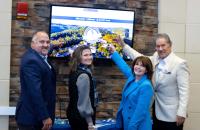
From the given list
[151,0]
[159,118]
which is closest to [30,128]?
[159,118]

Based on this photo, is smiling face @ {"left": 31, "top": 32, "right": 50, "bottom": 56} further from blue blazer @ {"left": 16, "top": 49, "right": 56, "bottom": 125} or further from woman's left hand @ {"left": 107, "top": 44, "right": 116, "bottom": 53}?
woman's left hand @ {"left": 107, "top": 44, "right": 116, "bottom": 53}

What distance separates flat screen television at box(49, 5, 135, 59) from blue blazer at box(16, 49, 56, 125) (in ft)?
3.02

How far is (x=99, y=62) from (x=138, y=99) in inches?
48.2

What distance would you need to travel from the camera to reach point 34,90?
325 cm

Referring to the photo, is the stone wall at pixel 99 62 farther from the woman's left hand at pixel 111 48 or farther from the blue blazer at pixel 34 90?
the blue blazer at pixel 34 90

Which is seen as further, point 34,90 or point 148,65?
point 148,65

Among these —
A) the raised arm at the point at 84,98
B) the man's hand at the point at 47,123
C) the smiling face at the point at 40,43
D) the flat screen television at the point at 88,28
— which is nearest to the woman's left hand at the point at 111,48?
the flat screen television at the point at 88,28

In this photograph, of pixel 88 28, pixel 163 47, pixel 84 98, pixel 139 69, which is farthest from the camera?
pixel 88 28

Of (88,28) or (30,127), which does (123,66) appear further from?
(30,127)

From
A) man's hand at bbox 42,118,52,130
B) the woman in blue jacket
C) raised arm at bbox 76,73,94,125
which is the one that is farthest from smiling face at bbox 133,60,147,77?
man's hand at bbox 42,118,52,130

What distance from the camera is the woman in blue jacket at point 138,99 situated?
3.38 m

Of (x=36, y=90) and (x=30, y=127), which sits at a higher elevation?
(x=36, y=90)

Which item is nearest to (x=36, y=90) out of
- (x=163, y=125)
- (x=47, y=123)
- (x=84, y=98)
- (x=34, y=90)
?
(x=34, y=90)

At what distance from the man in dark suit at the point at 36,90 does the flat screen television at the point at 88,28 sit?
0.85m
